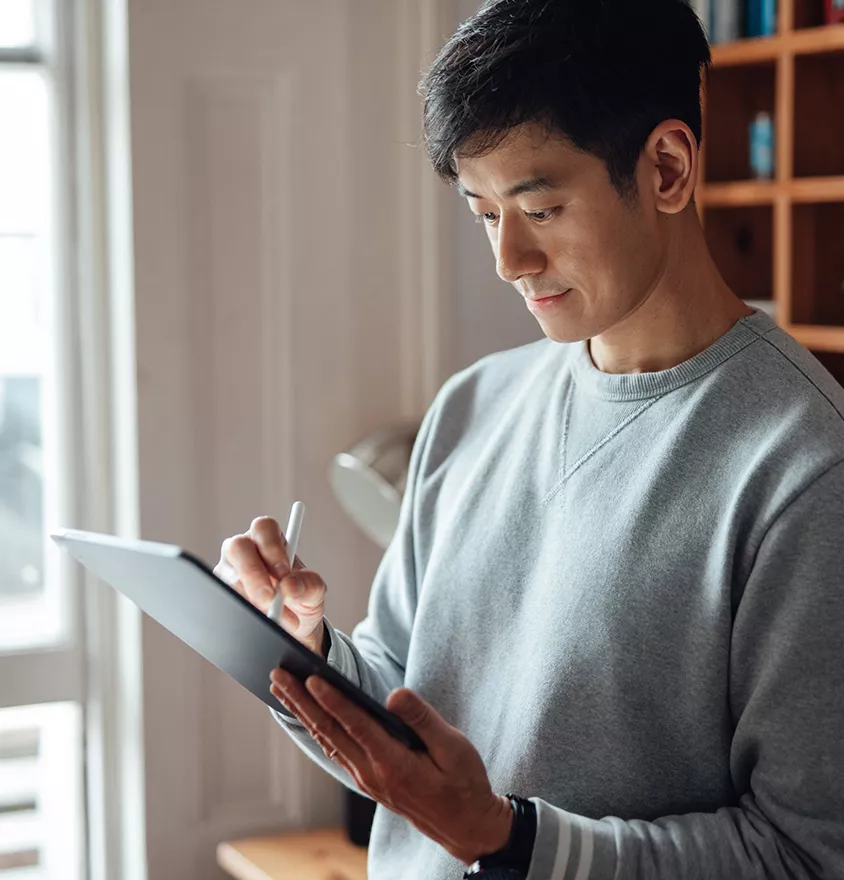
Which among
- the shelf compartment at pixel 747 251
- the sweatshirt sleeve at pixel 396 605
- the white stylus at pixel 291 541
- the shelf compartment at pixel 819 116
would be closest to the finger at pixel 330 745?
the white stylus at pixel 291 541

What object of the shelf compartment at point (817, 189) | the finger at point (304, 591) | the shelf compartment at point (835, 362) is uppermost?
the shelf compartment at point (817, 189)

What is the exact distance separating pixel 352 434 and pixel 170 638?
1.43 ft

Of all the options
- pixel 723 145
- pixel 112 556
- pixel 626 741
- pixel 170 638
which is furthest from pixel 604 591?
pixel 723 145

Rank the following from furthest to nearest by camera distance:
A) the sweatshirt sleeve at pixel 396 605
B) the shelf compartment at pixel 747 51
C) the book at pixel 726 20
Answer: the book at pixel 726 20 < the shelf compartment at pixel 747 51 < the sweatshirt sleeve at pixel 396 605

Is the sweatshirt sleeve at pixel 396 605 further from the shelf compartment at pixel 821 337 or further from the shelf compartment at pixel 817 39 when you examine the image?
the shelf compartment at pixel 817 39

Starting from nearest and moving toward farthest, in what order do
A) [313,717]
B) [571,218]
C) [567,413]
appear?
[313,717] → [571,218] → [567,413]

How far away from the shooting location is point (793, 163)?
187 centimetres

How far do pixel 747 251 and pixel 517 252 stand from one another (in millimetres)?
1195

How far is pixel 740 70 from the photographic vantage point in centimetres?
207

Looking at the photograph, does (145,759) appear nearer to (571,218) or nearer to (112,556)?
(112,556)

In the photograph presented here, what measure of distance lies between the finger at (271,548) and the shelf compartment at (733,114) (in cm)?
124

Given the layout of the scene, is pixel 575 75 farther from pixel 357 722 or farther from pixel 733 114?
pixel 733 114

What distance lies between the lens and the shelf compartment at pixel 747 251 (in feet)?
6.99

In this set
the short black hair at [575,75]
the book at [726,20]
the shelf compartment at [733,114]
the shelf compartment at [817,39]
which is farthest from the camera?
the shelf compartment at [733,114]
